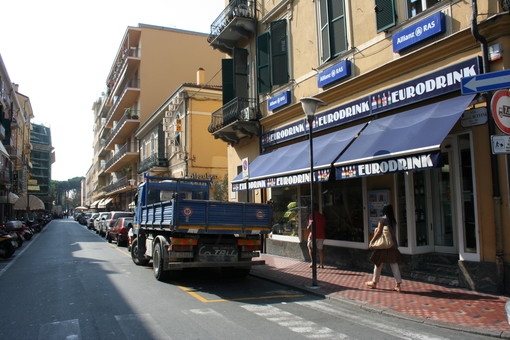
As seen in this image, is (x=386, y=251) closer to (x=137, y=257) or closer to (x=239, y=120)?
(x=137, y=257)

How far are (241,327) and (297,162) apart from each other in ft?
21.1

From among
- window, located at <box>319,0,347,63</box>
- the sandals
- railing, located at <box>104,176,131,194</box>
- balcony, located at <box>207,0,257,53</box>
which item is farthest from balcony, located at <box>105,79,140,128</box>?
the sandals

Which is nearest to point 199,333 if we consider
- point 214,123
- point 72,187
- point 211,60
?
point 214,123

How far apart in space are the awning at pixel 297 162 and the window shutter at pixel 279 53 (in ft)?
8.44

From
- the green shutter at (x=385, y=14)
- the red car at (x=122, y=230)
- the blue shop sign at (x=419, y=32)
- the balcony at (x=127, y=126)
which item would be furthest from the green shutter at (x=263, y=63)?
the balcony at (x=127, y=126)

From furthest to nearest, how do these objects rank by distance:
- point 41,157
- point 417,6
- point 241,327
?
point 41,157
point 417,6
point 241,327

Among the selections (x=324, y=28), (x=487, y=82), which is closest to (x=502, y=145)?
(x=487, y=82)

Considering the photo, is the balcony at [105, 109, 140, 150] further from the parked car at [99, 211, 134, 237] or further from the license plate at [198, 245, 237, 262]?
the license plate at [198, 245, 237, 262]

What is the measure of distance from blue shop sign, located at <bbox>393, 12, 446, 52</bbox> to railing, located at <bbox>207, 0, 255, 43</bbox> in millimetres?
7949

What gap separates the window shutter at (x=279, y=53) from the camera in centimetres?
1416

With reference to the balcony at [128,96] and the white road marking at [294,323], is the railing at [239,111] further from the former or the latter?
the balcony at [128,96]

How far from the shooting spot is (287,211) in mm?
13859

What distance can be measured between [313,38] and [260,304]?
8.79 m

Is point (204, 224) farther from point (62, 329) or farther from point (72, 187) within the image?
point (72, 187)
